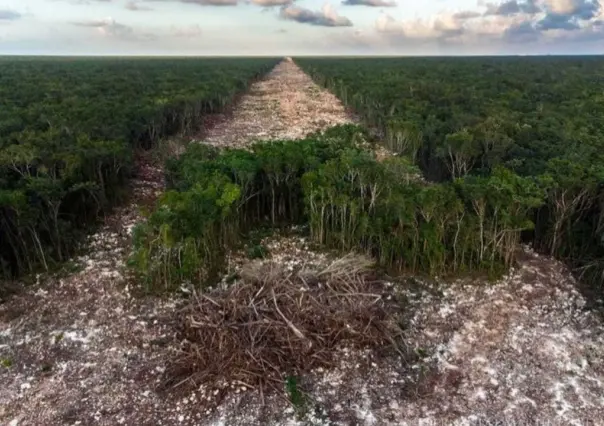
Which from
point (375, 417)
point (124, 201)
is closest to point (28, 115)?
point (124, 201)

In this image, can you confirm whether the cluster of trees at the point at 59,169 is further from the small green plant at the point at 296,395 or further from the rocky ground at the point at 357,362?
the small green plant at the point at 296,395

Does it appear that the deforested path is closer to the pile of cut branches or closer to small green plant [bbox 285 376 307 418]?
the pile of cut branches

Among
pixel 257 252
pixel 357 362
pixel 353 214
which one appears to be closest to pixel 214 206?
pixel 257 252

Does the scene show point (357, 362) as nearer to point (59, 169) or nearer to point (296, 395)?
point (296, 395)

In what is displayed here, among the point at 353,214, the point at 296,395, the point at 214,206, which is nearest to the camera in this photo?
the point at 296,395

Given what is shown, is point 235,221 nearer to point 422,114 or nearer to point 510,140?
point 510,140

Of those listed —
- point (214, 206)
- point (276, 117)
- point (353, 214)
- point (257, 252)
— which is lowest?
point (257, 252)

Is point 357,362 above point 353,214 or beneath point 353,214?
beneath

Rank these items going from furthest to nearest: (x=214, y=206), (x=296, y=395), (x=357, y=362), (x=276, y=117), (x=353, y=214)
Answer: (x=276, y=117), (x=353, y=214), (x=214, y=206), (x=357, y=362), (x=296, y=395)
